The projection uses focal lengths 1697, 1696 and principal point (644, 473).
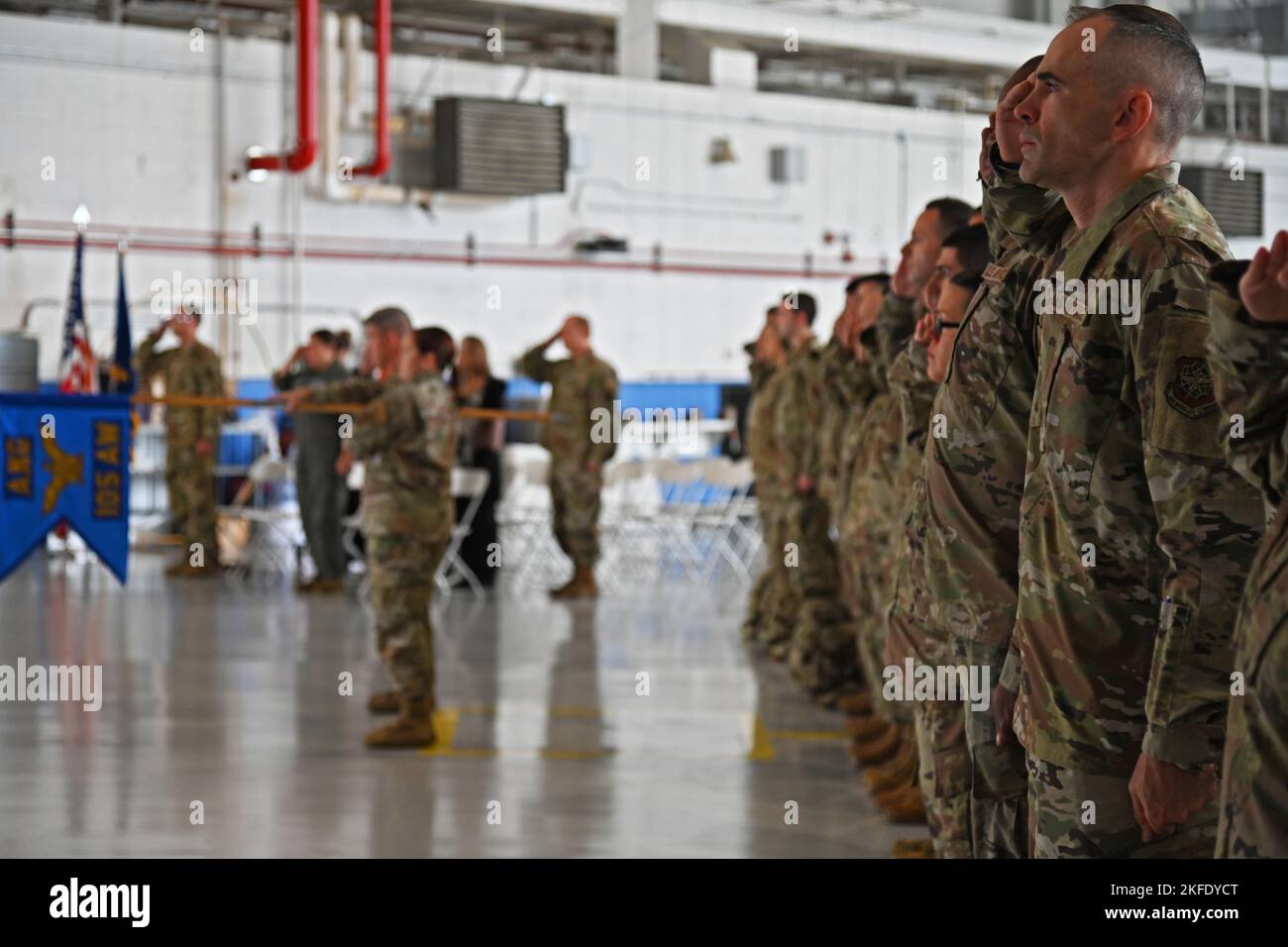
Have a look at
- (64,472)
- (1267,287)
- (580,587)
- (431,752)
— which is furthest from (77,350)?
(1267,287)

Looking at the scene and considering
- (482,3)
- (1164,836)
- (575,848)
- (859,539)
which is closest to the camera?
(1164,836)

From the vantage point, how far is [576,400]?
35.6 ft

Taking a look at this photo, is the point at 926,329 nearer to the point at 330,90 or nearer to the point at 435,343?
the point at 435,343

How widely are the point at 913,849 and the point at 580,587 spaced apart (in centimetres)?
650

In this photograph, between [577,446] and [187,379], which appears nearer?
[577,446]

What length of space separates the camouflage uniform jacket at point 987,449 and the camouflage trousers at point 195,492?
30.3 ft

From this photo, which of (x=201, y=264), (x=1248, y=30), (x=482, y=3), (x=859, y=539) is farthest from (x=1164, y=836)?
(x=1248, y=30)

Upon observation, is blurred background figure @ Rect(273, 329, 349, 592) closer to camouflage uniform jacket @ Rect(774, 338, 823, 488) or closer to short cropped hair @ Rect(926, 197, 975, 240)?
camouflage uniform jacket @ Rect(774, 338, 823, 488)

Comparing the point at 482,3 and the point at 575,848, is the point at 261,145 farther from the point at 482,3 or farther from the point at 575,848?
the point at 575,848

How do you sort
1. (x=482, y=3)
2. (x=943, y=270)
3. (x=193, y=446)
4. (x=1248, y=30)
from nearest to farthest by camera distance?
(x=943, y=270)
(x=193, y=446)
(x=482, y=3)
(x=1248, y=30)

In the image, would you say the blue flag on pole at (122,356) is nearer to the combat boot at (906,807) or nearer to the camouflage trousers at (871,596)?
the camouflage trousers at (871,596)

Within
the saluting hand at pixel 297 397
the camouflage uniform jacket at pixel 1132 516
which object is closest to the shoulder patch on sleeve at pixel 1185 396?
the camouflage uniform jacket at pixel 1132 516
